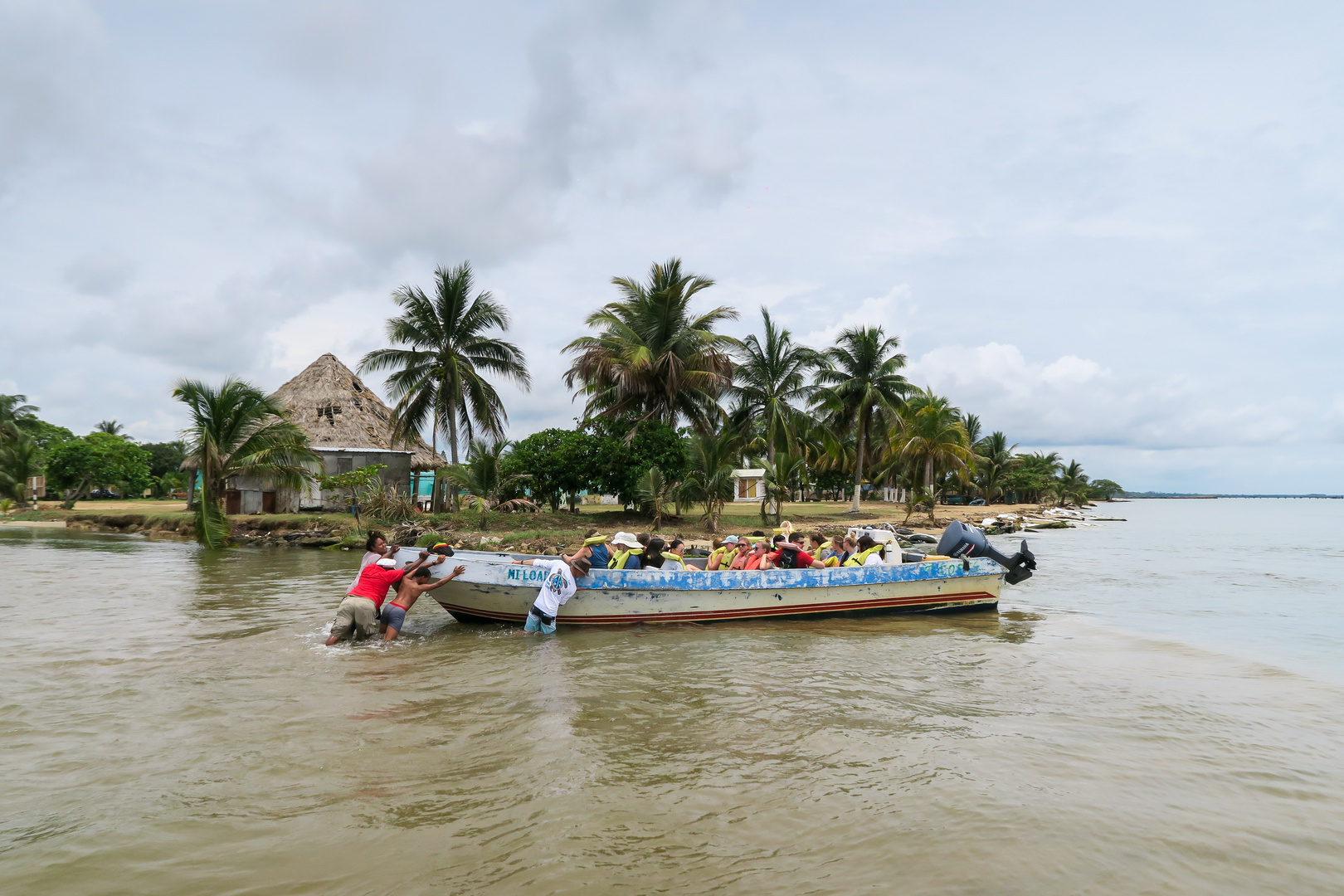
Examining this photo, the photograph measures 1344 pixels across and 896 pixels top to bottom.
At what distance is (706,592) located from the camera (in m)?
10.1

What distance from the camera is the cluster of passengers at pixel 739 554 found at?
1020cm

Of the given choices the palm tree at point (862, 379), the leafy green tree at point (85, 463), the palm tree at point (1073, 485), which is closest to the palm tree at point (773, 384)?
the palm tree at point (862, 379)

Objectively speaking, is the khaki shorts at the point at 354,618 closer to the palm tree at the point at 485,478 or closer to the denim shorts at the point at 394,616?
the denim shorts at the point at 394,616

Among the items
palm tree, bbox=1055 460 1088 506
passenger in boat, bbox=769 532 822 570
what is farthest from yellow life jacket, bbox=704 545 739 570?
palm tree, bbox=1055 460 1088 506

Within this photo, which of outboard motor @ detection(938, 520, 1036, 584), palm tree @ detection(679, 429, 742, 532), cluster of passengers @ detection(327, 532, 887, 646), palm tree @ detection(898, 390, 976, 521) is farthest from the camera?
palm tree @ detection(898, 390, 976, 521)

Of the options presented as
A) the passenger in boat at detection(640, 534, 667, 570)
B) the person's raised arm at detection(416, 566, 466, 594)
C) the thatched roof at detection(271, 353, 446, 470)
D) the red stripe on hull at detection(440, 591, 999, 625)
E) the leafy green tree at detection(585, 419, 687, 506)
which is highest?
the thatched roof at detection(271, 353, 446, 470)

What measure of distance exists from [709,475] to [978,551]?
11836 mm

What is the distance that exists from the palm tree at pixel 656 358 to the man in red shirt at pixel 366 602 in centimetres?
1631

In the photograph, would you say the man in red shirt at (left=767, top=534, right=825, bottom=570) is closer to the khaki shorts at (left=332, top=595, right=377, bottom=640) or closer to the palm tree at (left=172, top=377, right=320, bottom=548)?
the khaki shorts at (left=332, top=595, right=377, bottom=640)

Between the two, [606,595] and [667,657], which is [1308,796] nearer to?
[667,657]

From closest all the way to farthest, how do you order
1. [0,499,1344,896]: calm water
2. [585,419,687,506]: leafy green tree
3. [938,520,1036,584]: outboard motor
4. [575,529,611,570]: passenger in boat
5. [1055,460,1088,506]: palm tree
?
[0,499,1344,896]: calm water → [575,529,611,570]: passenger in boat → [938,520,1036,584]: outboard motor → [585,419,687,506]: leafy green tree → [1055,460,1088,506]: palm tree

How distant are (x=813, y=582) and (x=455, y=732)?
6.19 meters

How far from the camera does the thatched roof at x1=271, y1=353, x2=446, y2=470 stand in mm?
28219

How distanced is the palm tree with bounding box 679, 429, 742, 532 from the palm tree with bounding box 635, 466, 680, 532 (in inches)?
17.5
